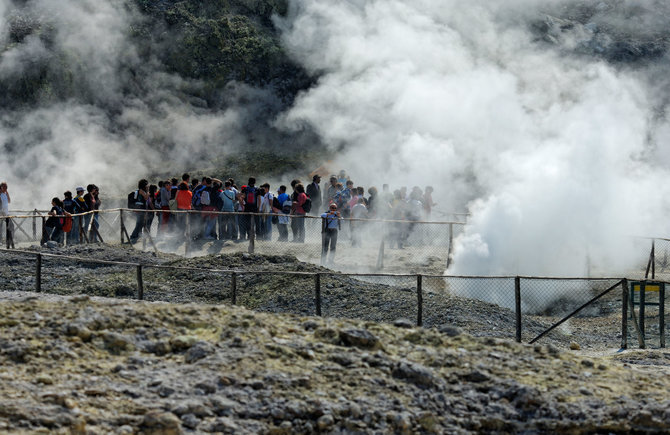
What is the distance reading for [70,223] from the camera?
17.2m

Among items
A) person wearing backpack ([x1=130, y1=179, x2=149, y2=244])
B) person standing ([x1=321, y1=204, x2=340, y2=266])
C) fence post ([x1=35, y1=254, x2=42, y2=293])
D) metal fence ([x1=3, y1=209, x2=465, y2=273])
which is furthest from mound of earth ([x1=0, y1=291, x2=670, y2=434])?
person wearing backpack ([x1=130, y1=179, x2=149, y2=244])

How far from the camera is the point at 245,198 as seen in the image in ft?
61.5

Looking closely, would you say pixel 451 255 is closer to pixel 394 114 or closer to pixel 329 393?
pixel 394 114

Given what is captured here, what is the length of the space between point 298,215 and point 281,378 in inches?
379

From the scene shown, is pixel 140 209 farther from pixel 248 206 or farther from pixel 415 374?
pixel 415 374

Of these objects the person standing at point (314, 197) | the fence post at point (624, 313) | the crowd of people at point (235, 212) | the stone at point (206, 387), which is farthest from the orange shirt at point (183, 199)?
the stone at point (206, 387)

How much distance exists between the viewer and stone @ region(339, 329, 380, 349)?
28.3ft

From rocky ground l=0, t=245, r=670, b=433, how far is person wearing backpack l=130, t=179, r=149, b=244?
8866mm

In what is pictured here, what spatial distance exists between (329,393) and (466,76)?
68.0 feet

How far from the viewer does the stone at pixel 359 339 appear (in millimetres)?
8625

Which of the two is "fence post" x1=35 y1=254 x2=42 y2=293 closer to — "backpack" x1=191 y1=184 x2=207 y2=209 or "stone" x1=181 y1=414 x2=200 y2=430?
"backpack" x1=191 y1=184 x2=207 y2=209

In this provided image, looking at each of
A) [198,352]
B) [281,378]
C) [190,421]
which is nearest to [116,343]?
[198,352]

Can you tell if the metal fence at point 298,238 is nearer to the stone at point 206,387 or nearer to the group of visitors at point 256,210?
the group of visitors at point 256,210

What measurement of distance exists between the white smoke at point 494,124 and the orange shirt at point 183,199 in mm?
4921
